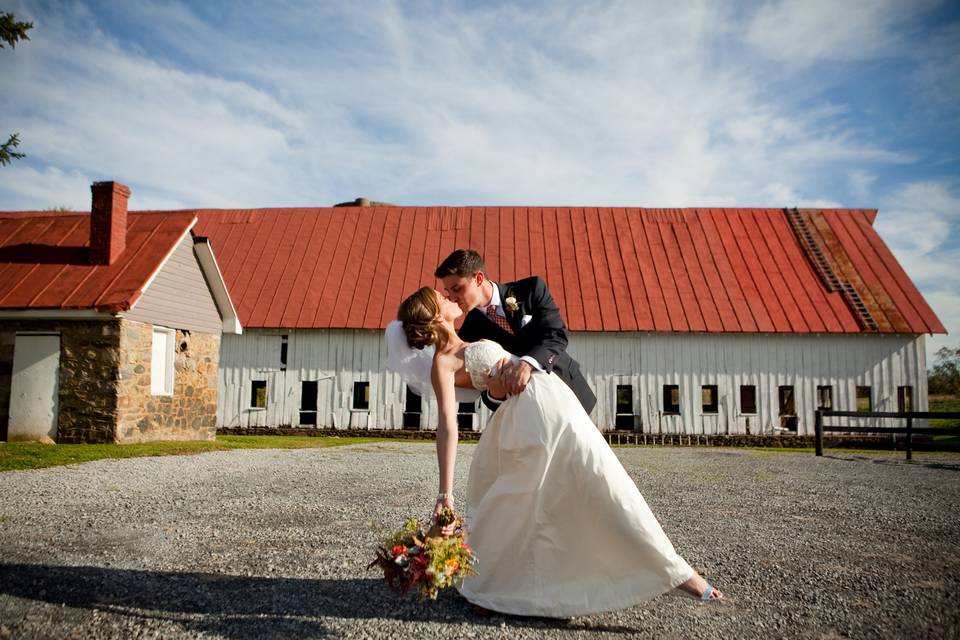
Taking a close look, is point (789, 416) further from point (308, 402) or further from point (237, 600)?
point (237, 600)

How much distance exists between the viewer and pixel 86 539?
216 inches

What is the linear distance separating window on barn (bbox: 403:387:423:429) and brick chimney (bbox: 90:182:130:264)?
31.3 ft

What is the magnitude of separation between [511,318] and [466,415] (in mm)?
17436

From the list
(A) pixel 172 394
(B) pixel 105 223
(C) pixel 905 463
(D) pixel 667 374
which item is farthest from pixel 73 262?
(C) pixel 905 463

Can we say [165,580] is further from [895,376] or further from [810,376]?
[895,376]

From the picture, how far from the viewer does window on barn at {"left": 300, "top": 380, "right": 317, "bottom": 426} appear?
21.3 m

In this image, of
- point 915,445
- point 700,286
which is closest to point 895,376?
point 915,445

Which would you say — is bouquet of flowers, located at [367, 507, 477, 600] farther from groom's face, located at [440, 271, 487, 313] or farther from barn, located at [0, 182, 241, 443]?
barn, located at [0, 182, 241, 443]

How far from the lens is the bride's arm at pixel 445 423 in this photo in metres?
3.92

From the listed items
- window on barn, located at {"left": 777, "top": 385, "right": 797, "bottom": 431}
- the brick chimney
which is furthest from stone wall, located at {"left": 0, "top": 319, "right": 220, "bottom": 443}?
window on barn, located at {"left": 777, "top": 385, "right": 797, "bottom": 431}

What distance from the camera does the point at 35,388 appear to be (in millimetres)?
13680

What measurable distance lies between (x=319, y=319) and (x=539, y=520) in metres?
18.1

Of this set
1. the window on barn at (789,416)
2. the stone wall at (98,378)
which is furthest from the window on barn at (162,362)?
the window on barn at (789,416)

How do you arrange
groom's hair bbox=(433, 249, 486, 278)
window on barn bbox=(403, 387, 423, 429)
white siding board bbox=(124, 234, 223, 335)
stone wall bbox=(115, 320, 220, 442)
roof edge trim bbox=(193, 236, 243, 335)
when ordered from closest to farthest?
groom's hair bbox=(433, 249, 486, 278), stone wall bbox=(115, 320, 220, 442), white siding board bbox=(124, 234, 223, 335), roof edge trim bbox=(193, 236, 243, 335), window on barn bbox=(403, 387, 423, 429)
